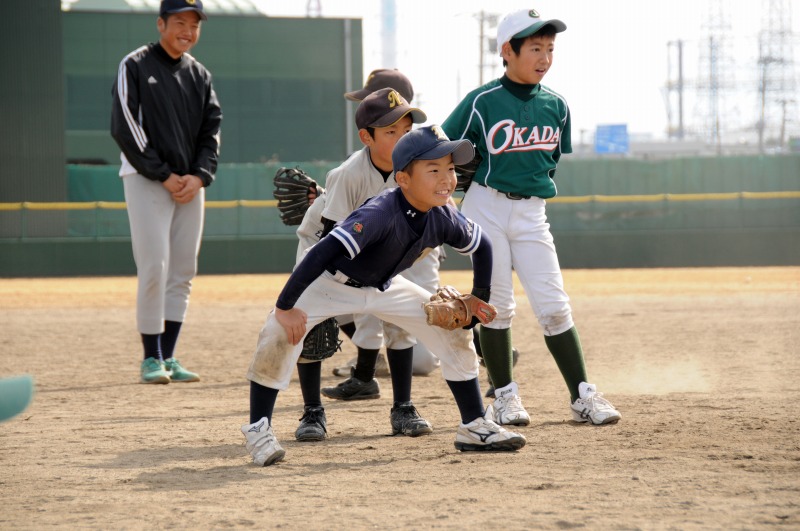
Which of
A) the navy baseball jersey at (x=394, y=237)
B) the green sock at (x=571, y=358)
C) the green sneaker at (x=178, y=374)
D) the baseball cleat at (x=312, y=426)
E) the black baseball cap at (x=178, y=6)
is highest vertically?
the black baseball cap at (x=178, y=6)

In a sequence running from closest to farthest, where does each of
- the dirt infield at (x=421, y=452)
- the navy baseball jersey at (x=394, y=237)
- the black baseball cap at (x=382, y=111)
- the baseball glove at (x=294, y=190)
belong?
the dirt infield at (x=421, y=452), the navy baseball jersey at (x=394, y=237), the black baseball cap at (x=382, y=111), the baseball glove at (x=294, y=190)

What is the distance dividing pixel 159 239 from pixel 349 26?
98.0 feet

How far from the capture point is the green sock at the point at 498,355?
4965mm

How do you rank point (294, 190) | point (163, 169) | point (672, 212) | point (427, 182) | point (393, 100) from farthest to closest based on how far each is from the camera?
point (672, 212), point (163, 169), point (294, 190), point (393, 100), point (427, 182)

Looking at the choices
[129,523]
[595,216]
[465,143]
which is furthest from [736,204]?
[129,523]

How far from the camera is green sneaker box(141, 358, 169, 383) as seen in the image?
20.9 ft

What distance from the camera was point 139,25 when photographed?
1325 inches

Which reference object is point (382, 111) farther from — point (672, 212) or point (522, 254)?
point (672, 212)

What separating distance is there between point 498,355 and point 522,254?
0.48m

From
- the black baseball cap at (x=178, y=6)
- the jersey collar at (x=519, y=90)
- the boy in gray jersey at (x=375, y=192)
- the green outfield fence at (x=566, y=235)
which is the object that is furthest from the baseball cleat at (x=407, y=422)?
the green outfield fence at (x=566, y=235)

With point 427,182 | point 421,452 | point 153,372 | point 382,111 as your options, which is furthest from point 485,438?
point 153,372

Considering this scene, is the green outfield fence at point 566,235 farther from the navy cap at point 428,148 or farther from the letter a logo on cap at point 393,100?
the navy cap at point 428,148

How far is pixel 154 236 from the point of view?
6352mm

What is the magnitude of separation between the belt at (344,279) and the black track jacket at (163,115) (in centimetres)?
252
